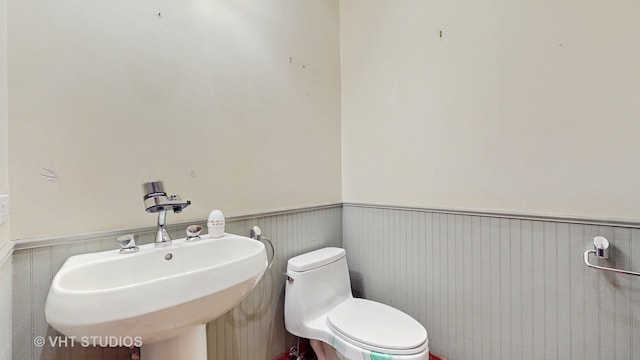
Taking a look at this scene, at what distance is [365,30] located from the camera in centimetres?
184

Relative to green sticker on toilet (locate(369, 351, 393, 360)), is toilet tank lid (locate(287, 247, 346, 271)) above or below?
above

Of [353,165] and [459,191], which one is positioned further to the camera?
[353,165]

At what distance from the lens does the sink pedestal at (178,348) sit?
87 centimetres

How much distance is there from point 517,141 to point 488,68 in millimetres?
380

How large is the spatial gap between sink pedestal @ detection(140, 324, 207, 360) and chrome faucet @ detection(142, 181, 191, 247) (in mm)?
315

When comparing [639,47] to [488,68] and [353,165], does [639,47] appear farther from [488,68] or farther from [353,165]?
[353,165]

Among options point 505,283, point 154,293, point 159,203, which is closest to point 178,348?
point 154,293

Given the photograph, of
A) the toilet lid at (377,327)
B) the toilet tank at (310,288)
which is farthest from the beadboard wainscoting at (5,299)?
the toilet lid at (377,327)

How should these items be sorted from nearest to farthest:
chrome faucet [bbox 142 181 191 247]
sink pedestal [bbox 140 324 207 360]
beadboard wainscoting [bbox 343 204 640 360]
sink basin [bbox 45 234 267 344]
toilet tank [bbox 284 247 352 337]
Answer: sink basin [bbox 45 234 267 344]
sink pedestal [bbox 140 324 207 360]
chrome faucet [bbox 142 181 191 247]
beadboard wainscoting [bbox 343 204 640 360]
toilet tank [bbox 284 247 352 337]

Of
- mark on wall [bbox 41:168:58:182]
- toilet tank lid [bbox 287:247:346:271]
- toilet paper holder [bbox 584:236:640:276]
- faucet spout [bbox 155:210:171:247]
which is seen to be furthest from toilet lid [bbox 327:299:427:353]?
mark on wall [bbox 41:168:58:182]

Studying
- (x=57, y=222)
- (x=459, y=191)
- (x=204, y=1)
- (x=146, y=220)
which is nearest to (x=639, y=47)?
(x=459, y=191)

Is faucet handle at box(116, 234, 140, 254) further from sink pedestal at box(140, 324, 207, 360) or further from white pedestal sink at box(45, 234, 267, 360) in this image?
sink pedestal at box(140, 324, 207, 360)

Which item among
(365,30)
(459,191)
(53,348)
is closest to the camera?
(53,348)

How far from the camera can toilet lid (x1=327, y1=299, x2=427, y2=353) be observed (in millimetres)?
1138
